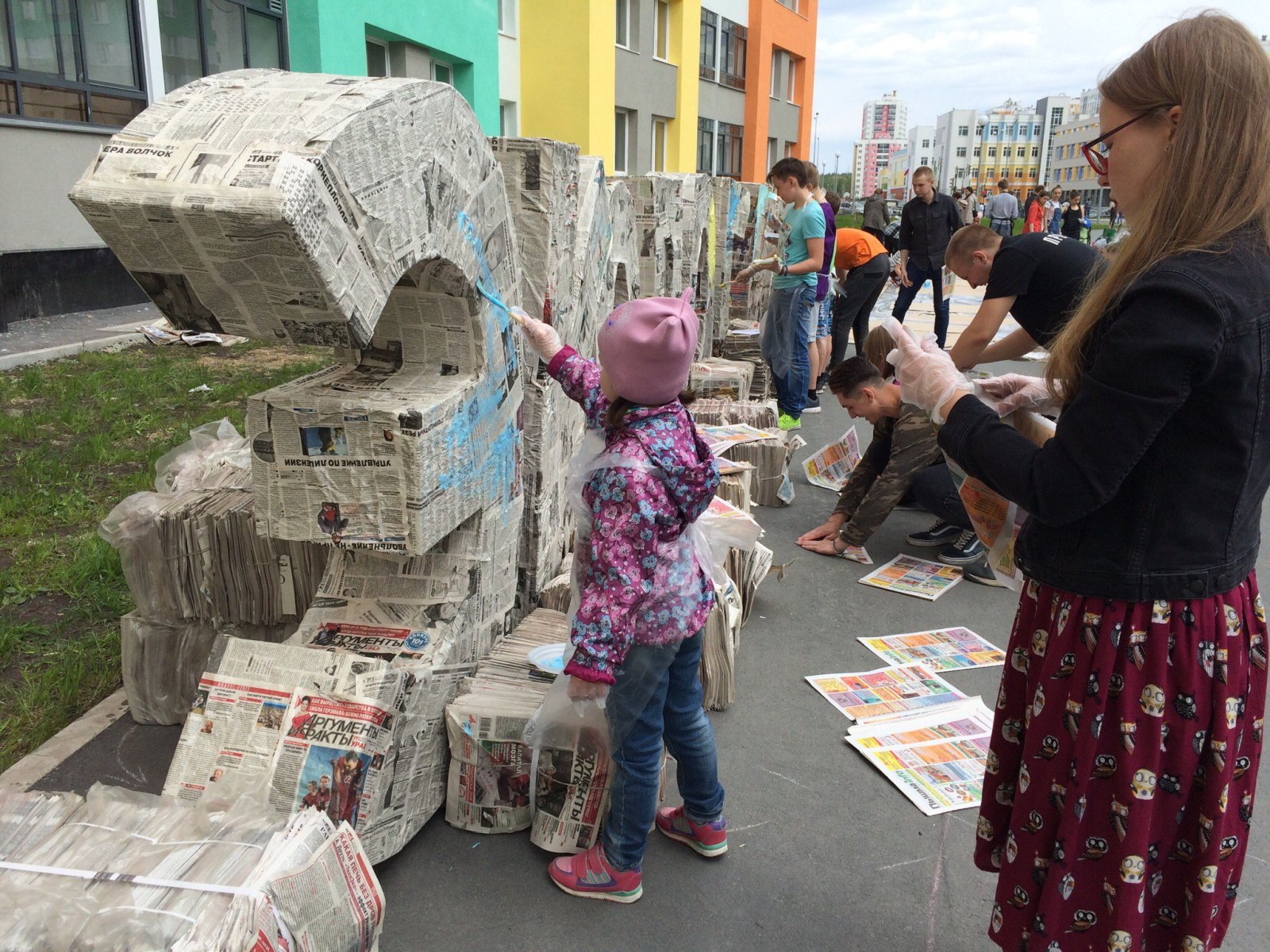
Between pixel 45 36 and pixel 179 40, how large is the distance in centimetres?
206

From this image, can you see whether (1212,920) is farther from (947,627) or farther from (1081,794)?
(947,627)

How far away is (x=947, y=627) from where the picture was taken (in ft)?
13.0

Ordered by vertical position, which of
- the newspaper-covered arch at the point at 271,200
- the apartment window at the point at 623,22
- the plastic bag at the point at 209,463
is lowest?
the plastic bag at the point at 209,463

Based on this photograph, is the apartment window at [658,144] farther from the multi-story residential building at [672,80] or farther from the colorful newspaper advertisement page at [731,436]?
the colorful newspaper advertisement page at [731,436]

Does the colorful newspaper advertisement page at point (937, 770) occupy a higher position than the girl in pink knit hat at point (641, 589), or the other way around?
the girl in pink knit hat at point (641, 589)

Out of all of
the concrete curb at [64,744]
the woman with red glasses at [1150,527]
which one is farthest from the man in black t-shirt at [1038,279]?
the concrete curb at [64,744]

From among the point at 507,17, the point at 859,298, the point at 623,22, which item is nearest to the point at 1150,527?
the point at 859,298

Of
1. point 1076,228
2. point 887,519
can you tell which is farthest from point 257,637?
point 1076,228

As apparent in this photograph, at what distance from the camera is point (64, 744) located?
112 inches

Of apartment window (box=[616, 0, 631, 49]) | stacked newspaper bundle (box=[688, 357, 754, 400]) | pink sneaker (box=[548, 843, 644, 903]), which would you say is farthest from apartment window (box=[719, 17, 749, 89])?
pink sneaker (box=[548, 843, 644, 903])

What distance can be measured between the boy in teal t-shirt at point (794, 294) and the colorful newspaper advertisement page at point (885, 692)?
3908mm

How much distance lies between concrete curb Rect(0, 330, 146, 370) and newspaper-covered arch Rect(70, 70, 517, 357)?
6541mm

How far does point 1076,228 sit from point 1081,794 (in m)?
21.4

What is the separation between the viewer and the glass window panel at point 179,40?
11.1 meters
